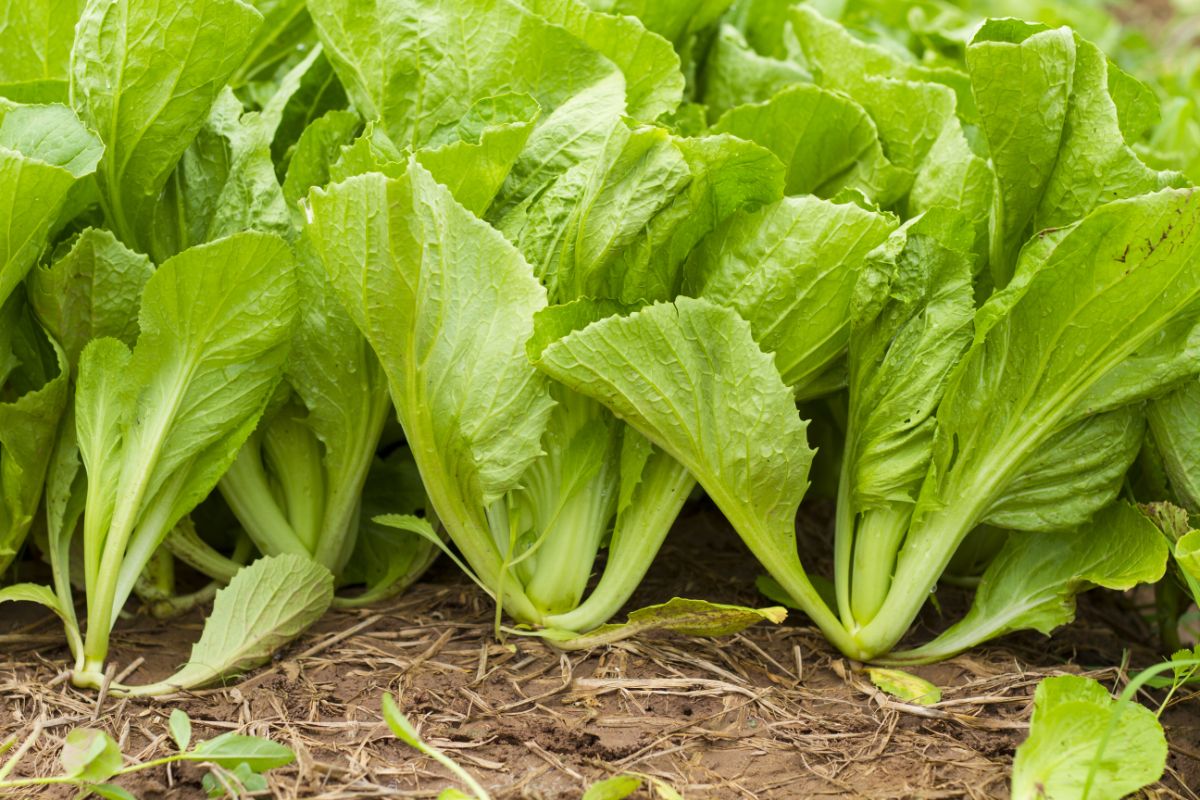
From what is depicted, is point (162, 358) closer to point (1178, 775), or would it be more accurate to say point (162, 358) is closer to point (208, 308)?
point (208, 308)

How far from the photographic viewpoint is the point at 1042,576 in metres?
1.57

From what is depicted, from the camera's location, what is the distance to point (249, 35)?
5.01ft

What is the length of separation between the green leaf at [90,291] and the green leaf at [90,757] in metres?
0.54

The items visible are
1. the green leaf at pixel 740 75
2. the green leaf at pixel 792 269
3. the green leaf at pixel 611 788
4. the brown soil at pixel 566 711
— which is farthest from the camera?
the green leaf at pixel 740 75

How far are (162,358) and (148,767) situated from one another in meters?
0.50

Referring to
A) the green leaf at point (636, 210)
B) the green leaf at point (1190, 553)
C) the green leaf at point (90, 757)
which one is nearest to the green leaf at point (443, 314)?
the green leaf at point (636, 210)

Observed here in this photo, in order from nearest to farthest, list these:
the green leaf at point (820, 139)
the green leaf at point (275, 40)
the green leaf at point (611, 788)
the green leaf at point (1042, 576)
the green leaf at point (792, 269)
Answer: the green leaf at point (611, 788)
the green leaf at point (792, 269)
the green leaf at point (1042, 576)
the green leaf at point (820, 139)
the green leaf at point (275, 40)

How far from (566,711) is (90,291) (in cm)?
81

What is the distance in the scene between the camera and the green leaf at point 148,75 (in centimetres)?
148

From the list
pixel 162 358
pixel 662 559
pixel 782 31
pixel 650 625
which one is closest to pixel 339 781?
pixel 650 625

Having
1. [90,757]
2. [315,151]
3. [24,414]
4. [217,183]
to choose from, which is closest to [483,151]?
[315,151]

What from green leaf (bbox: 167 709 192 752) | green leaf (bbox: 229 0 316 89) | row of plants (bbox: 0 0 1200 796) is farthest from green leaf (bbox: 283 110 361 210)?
green leaf (bbox: 167 709 192 752)

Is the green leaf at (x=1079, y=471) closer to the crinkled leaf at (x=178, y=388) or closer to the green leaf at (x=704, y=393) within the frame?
the green leaf at (x=704, y=393)

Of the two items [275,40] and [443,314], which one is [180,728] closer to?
[443,314]
